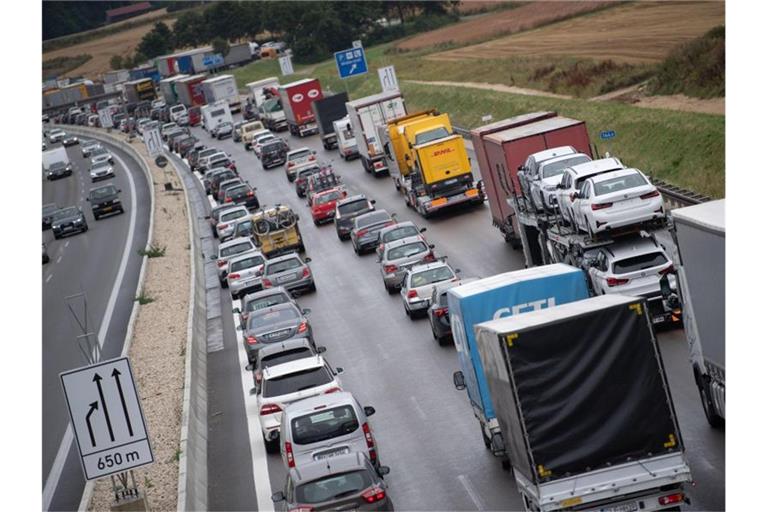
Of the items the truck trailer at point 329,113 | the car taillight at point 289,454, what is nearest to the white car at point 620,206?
the car taillight at point 289,454

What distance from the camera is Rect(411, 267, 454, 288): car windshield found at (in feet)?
109

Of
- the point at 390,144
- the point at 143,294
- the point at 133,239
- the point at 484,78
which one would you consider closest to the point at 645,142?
the point at 390,144

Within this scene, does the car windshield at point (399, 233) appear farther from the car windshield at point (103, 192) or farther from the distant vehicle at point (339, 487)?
the car windshield at point (103, 192)

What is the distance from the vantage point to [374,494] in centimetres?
1698

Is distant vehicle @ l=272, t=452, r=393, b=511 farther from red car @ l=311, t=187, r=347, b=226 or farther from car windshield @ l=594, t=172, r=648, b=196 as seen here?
red car @ l=311, t=187, r=347, b=226

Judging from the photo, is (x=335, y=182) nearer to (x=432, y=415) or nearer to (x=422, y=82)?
(x=432, y=415)

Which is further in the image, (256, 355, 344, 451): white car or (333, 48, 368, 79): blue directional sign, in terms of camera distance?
(333, 48, 368, 79): blue directional sign

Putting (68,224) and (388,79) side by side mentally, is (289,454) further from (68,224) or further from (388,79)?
(388,79)

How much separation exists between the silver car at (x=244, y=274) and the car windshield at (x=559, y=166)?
37.6 feet

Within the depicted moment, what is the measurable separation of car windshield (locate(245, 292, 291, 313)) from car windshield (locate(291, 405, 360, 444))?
1397 centimetres

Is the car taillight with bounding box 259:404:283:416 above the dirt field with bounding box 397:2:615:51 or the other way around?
above

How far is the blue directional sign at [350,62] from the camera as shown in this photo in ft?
265

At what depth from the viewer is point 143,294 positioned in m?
45.7

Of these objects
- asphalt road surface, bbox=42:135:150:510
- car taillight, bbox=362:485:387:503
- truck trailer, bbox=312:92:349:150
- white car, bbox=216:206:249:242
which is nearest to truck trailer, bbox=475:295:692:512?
car taillight, bbox=362:485:387:503
